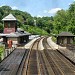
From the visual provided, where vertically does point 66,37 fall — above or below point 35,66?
above

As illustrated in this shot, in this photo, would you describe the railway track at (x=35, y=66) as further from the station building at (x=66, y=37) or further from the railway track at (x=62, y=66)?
the station building at (x=66, y=37)

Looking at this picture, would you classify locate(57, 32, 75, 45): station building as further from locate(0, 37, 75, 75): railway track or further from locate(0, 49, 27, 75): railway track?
locate(0, 49, 27, 75): railway track

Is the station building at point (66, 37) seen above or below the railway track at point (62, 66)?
above

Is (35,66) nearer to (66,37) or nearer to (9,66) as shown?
(9,66)

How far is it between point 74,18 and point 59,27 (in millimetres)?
25542

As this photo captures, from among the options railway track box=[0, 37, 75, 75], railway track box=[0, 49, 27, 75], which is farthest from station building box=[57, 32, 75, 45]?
railway track box=[0, 49, 27, 75]

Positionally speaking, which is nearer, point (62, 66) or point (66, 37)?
point (62, 66)

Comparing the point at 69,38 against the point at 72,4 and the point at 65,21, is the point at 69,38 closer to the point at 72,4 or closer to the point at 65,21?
the point at 72,4

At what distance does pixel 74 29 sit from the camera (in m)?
95.6

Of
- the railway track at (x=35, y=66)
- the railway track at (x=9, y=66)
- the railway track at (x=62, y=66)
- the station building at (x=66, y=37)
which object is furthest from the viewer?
the station building at (x=66, y=37)

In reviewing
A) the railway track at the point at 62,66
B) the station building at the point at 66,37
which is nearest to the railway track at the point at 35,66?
the railway track at the point at 62,66

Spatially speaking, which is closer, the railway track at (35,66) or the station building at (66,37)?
the railway track at (35,66)

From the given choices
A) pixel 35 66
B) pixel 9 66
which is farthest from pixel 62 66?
pixel 9 66

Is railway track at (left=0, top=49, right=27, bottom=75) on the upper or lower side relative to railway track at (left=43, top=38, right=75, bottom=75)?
upper
